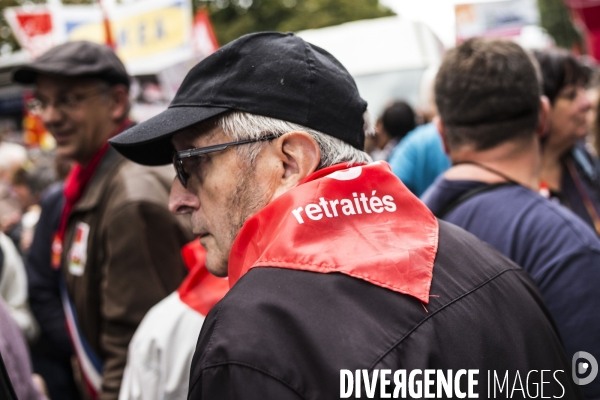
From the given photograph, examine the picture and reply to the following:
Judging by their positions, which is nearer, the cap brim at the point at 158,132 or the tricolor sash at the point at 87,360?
the cap brim at the point at 158,132

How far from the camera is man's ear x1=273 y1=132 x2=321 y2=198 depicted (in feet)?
4.91

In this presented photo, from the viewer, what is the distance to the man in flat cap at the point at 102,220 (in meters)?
2.63

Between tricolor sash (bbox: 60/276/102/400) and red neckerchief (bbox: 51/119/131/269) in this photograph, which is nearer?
tricolor sash (bbox: 60/276/102/400)

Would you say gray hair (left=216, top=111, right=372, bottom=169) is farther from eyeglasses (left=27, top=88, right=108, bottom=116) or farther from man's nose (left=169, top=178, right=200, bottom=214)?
eyeglasses (left=27, top=88, right=108, bottom=116)

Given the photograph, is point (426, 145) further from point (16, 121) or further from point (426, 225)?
point (16, 121)

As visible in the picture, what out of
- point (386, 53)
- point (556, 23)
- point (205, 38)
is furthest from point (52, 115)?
point (556, 23)

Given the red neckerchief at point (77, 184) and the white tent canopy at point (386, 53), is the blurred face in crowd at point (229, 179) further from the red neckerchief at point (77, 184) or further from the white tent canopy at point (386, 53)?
the white tent canopy at point (386, 53)

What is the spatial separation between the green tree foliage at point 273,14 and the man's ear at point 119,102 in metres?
32.1

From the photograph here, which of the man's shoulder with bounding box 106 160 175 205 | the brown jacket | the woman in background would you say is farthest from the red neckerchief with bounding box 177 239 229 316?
the woman in background

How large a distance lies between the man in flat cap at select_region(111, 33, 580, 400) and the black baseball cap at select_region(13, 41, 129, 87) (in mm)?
1447

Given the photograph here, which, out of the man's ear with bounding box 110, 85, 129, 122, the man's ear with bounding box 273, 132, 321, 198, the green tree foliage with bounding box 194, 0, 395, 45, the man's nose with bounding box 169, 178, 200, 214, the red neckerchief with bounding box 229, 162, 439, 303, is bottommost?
the green tree foliage with bounding box 194, 0, 395, 45

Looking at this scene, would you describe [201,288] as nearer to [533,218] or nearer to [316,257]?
[316,257]

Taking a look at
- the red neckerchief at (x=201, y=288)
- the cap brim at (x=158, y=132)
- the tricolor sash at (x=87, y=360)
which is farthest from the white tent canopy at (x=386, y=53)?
the cap brim at (x=158, y=132)

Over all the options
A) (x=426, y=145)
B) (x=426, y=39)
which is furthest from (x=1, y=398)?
(x=426, y=39)
